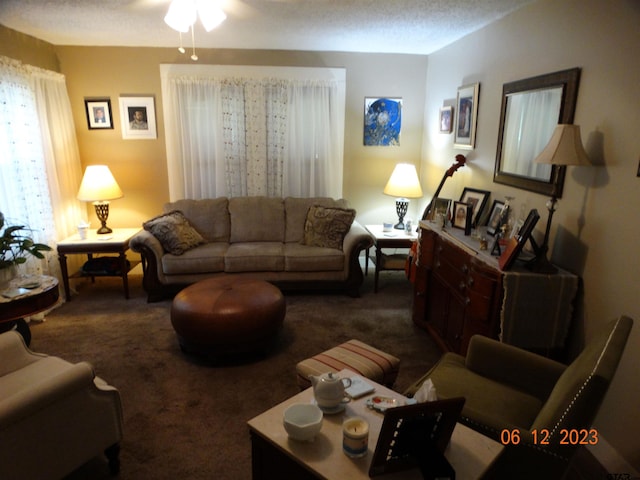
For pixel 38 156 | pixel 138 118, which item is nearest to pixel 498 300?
pixel 38 156

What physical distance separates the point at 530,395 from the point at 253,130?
12.8 feet

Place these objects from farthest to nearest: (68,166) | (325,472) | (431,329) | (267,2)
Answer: (68,166), (431,329), (267,2), (325,472)

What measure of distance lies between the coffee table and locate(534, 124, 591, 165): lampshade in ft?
4.66

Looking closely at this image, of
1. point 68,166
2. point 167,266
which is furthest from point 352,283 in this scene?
point 68,166

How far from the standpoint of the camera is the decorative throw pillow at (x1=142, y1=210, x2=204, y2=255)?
4035 mm

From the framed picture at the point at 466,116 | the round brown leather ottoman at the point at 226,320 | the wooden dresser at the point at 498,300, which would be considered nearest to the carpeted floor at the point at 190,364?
the round brown leather ottoman at the point at 226,320

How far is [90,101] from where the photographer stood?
15.1 feet

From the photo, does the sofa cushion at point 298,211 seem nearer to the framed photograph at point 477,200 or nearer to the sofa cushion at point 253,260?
the sofa cushion at point 253,260

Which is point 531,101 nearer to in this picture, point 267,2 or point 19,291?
point 267,2

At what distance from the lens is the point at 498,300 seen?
90.4 inches

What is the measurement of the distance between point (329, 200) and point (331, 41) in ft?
5.45

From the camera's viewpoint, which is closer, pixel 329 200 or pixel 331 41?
pixel 331 41

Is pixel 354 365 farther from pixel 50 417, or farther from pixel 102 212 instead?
pixel 102 212

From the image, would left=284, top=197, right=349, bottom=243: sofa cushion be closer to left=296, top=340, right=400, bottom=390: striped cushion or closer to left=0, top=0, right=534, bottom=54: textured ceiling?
left=0, top=0, right=534, bottom=54: textured ceiling
